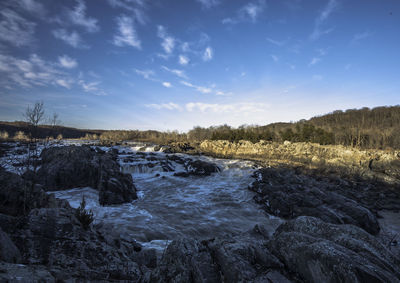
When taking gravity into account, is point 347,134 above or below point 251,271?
above

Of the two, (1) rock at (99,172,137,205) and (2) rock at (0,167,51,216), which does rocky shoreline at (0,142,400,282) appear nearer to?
(2) rock at (0,167,51,216)

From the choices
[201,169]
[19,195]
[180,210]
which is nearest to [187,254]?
[19,195]

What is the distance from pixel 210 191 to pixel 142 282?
1330 centimetres

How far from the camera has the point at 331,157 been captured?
1138 inches

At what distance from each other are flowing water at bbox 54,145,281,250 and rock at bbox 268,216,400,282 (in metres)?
5.76

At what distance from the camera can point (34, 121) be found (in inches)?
308

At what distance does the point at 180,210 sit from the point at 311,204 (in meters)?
8.37

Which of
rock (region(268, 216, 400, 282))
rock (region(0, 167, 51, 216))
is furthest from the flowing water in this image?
rock (region(268, 216, 400, 282))

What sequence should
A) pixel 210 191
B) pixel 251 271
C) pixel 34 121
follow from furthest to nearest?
pixel 210 191 → pixel 34 121 → pixel 251 271

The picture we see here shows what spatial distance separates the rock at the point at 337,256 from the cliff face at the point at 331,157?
21.1 m

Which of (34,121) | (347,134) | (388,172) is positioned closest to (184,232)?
(34,121)

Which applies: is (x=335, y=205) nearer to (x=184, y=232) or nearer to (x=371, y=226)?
(x=371, y=226)

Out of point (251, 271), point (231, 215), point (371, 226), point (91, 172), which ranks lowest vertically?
point (231, 215)

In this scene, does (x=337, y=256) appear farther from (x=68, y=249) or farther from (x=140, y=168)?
(x=140, y=168)
